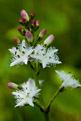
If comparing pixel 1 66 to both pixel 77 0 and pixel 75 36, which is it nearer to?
pixel 75 36

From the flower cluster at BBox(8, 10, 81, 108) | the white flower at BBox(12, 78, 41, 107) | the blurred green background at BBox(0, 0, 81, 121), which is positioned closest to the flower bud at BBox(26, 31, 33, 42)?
the flower cluster at BBox(8, 10, 81, 108)

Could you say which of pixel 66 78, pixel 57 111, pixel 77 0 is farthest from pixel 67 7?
pixel 66 78

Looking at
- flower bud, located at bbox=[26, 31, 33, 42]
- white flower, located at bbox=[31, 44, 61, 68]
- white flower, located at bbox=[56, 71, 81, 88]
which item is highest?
flower bud, located at bbox=[26, 31, 33, 42]

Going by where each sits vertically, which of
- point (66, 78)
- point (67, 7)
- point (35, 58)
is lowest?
point (66, 78)

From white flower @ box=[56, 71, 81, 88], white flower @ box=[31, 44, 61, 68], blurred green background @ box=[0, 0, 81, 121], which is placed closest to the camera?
white flower @ box=[31, 44, 61, 68]

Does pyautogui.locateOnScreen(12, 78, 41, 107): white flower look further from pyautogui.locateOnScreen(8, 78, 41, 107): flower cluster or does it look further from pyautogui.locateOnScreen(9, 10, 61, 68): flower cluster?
pyautogui.locateOnScreen(9, 10, 61, 68): flower cluster

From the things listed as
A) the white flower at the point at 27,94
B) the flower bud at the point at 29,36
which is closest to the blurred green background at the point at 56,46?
the white flower at the point at 27,94

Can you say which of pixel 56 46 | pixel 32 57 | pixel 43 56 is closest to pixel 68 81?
pixel 43 56
